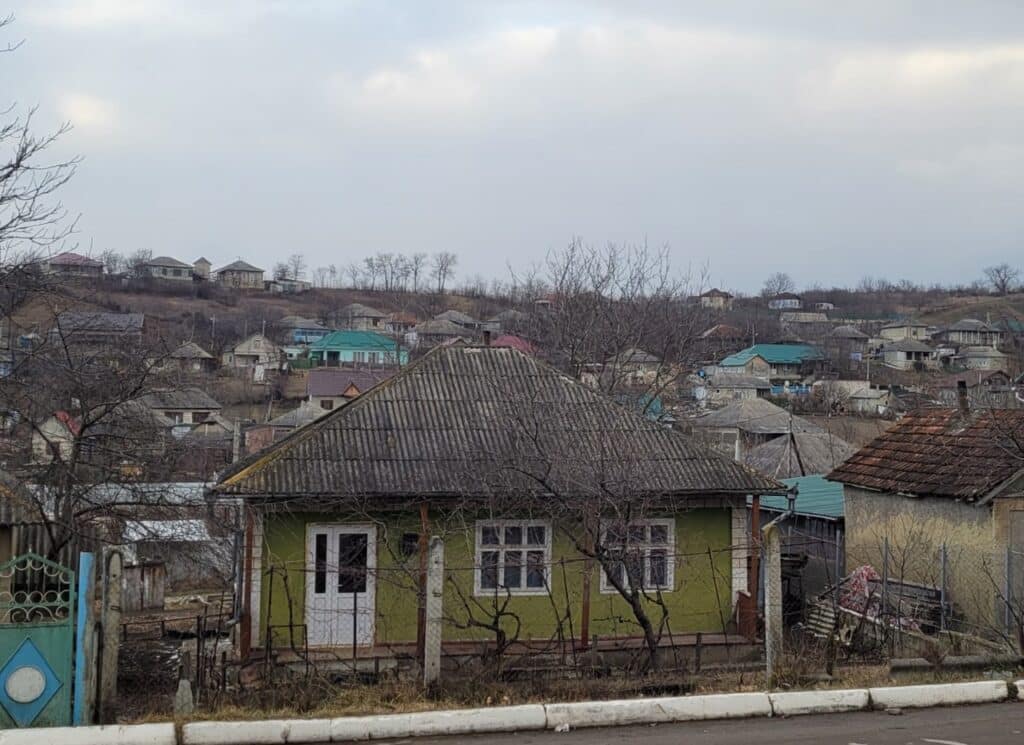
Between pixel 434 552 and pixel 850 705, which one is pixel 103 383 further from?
A: pixel 850 705

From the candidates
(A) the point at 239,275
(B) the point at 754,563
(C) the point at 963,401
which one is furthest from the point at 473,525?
(A) the point at 239,275

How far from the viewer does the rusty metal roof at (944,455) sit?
48.1ft

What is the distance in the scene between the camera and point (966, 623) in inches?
545

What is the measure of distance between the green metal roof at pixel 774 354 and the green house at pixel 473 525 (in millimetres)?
68102

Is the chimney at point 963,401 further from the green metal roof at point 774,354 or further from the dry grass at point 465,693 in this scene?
the green metal roof at point 774,354

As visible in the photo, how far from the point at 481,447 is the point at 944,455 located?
26.5 ft

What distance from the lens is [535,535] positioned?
44.7ft

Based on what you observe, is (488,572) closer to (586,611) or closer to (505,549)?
(505,549)

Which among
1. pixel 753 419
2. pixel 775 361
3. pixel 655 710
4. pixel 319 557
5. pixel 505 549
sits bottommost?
pixel 655 710

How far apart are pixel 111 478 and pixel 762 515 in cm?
1362

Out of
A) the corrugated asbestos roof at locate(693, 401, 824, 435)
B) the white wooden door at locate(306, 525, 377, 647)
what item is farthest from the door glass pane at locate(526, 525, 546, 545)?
the corrugated asbestos roof at locate(693, 401, 824, 435)

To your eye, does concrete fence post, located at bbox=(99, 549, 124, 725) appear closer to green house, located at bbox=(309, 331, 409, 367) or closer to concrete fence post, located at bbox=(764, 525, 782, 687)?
concrete fence post, located at bbox=(764, 525, 782, 687)

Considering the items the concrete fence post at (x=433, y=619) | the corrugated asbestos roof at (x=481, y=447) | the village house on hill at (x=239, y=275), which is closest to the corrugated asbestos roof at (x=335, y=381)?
the corrugated asbestos roof at (x=481, y=447)

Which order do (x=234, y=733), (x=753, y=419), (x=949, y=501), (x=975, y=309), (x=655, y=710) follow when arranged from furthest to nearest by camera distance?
(x=975, y=309)
(x=753, y=419)
(x=949, y=501)
(x=655, y=710)
(x=234, y=733)
